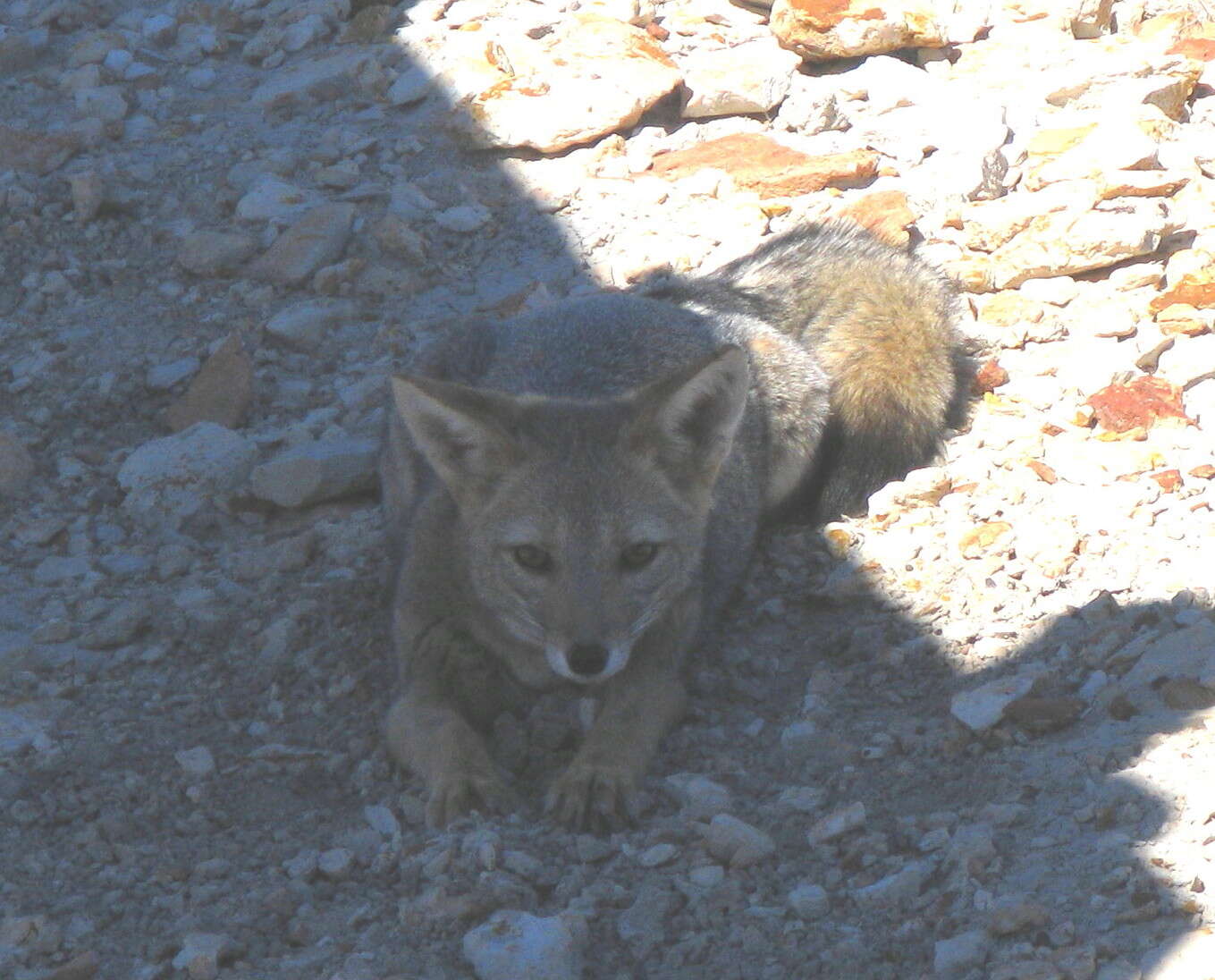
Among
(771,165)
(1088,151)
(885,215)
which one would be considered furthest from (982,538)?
(771,165)

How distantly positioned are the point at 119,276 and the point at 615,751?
3.72 meters

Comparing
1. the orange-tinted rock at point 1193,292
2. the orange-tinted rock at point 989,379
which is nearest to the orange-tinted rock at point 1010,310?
the orange-tinted rock at point 989,379

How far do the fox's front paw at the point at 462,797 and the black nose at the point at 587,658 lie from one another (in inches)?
15.0

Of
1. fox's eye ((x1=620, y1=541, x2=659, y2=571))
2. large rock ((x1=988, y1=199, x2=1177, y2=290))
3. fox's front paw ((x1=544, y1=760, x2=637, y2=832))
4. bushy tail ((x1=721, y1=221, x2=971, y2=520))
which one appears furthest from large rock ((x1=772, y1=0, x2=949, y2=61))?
fox's front paw ((x1=544, y1=760, x2=637, y2=832))

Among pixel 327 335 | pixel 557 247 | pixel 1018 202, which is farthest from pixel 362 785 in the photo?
pixel 1018 202

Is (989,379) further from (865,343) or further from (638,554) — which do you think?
(638,554)

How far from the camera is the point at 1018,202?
6770 millimetres

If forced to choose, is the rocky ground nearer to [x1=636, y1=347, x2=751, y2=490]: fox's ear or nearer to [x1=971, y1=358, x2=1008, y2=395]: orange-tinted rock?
[x1=971, y1=358, x2=1008, y2=395]: orange-tinted rock

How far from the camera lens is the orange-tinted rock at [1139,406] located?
220 inches

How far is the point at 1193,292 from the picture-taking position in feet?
20.0

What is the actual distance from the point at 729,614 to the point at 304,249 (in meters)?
2.68

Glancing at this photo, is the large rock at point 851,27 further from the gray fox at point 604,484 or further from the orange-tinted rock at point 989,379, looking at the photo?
the orange-tinted rock at point 989,379

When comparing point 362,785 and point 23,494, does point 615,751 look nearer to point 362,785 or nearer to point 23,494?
point 362,785

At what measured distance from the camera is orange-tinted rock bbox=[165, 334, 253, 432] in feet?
21.0
